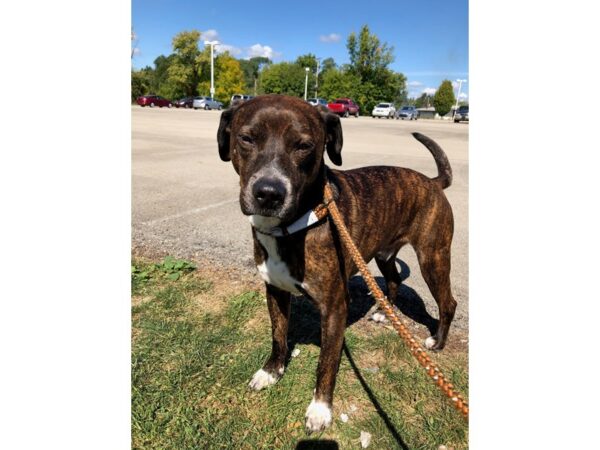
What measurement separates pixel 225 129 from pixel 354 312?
2086mm

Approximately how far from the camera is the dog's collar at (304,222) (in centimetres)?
219

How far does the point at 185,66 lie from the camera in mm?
57344

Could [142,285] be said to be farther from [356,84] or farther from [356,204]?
[356,84]

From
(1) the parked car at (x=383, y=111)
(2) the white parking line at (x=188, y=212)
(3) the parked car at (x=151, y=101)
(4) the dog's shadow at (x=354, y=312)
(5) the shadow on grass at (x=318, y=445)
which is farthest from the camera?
(3) the parked car at (x=151, y=101)

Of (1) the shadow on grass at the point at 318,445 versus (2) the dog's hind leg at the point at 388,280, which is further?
(2) the dog's hind leg at the point at 388,280

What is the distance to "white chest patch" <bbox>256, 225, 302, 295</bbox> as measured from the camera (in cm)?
232

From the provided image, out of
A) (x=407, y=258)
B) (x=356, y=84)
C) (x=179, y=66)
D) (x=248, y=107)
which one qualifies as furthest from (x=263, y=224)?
(x=179, y=66)

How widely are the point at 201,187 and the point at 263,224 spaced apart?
5.87 meters

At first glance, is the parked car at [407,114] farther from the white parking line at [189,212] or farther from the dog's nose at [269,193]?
the dog's nose at [269,193]

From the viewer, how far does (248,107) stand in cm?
222

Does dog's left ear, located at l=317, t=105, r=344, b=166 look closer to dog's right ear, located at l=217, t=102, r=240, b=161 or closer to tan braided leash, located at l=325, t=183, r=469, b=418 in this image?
dog's right ear, located at l=217, t=102, r=240, b=161

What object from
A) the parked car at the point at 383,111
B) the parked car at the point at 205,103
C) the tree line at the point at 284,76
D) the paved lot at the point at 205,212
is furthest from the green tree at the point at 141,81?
the paved lot at the point at 205,212

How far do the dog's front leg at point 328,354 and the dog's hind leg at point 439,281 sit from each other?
2.97 feet

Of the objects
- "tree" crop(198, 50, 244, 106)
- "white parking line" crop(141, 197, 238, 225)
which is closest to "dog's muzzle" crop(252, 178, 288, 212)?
"white parking line" crop(141, 197, 238, 225)
